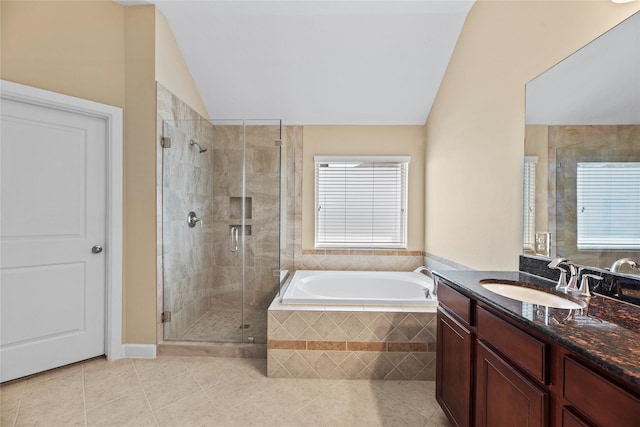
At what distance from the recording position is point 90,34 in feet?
7.16

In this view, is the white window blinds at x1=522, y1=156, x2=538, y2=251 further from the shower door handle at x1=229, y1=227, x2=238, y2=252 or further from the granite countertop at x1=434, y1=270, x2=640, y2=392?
the shower door handle at x1=229, y1=227, x2=238, y2=252

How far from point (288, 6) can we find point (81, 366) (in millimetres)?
3268

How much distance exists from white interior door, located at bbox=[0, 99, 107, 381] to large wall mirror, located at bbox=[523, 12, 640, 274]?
3.04 metres

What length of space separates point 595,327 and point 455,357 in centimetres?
67

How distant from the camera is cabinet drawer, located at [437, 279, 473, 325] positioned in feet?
4.31

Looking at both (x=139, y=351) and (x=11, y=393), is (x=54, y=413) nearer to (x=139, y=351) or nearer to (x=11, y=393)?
(x=11, y=393)

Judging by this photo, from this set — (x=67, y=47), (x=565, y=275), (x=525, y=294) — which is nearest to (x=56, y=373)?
(x=67, y=47)

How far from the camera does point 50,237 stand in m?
2.05

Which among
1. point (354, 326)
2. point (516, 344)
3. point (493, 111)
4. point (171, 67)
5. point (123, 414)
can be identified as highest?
point (171, 67)

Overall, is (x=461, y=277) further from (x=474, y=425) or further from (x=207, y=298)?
(x=207, y=298)

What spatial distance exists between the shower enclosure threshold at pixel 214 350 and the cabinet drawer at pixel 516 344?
1727 millimetres

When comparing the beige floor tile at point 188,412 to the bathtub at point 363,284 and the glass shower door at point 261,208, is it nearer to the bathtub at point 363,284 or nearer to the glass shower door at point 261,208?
the glass shower door at point 261,208

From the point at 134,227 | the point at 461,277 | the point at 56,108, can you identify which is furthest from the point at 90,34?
the point at 461,277

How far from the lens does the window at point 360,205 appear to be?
10.9 ft
